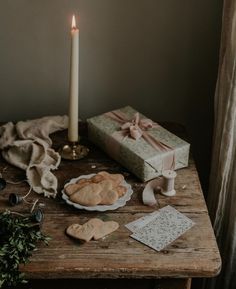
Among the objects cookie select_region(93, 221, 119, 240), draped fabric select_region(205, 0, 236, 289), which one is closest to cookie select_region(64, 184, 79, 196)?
cookie select_region(93, 221, 119, 240)

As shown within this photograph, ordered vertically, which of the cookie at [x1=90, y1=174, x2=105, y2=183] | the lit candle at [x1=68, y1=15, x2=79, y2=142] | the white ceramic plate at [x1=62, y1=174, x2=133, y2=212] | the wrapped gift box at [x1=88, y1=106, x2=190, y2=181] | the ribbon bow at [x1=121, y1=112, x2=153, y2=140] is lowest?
the white ceramic plate at [x1=62, y1=174, x2=133, y2=212]

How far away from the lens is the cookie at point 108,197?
1.07m

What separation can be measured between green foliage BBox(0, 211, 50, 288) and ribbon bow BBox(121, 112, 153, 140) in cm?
34

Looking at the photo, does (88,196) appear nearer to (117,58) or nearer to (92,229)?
(92,229)

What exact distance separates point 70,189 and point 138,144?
192 mm

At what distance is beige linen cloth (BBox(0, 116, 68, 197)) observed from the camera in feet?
3.76

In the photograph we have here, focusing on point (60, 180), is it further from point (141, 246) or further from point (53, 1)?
point (53, 1)

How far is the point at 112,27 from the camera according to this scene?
4.55 feet

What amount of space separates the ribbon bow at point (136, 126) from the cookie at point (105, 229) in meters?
0.25

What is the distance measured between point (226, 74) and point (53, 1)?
1.70 feet

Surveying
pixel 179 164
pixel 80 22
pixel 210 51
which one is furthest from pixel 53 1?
pixel 179 164

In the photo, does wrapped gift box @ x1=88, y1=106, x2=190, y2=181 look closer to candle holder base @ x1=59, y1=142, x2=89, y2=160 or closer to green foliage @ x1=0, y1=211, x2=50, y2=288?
candle holder base @ x1=59, y1=142, x2=89, y2=160

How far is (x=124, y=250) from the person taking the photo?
38.1 inches

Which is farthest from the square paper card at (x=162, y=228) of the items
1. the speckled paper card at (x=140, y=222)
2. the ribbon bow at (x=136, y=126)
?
the ribbon bow at (x=136, y=126)
